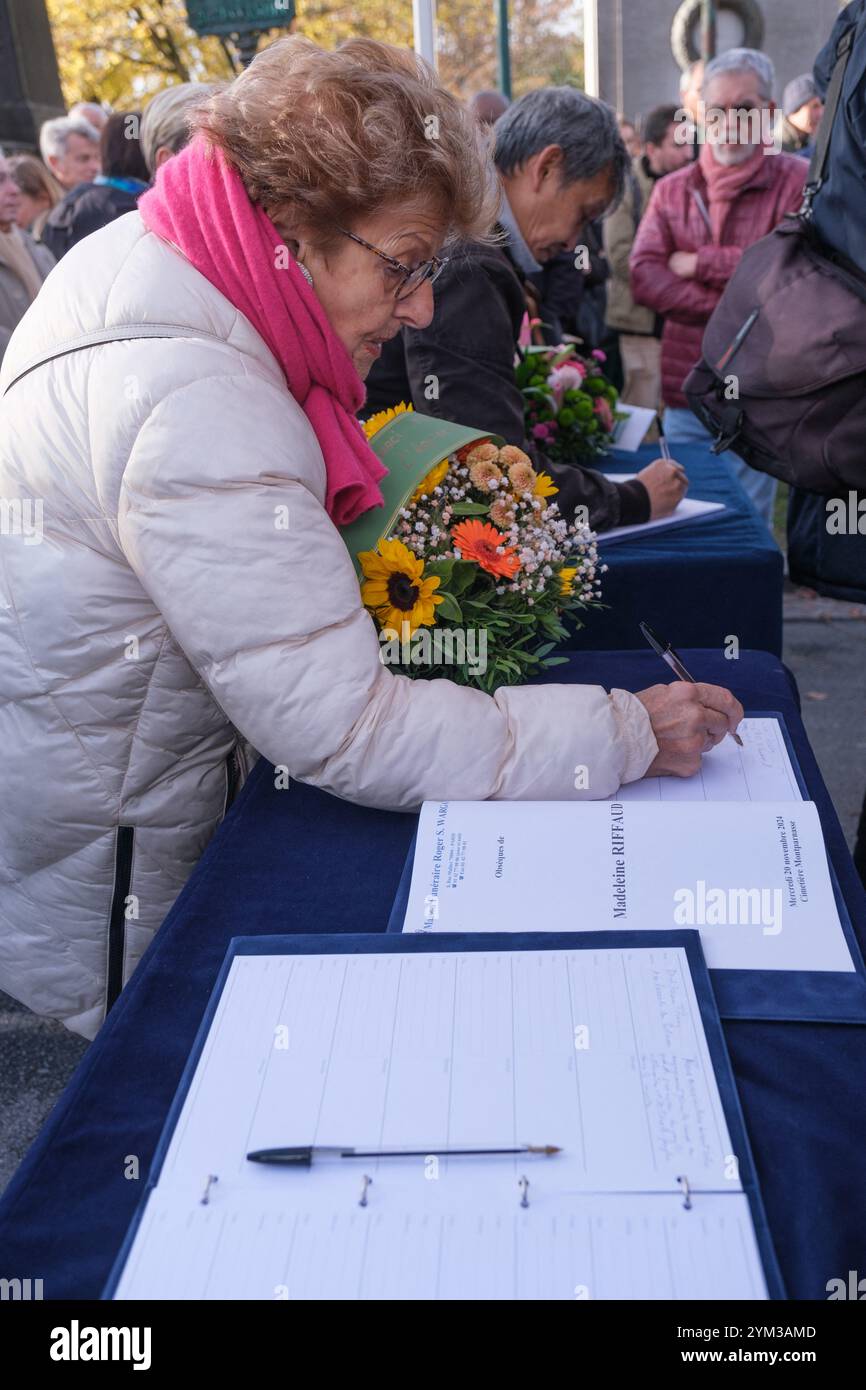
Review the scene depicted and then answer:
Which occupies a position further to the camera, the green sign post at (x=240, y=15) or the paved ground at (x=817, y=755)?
the green sign post at (x=240, y=15)

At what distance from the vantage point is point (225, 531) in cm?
125

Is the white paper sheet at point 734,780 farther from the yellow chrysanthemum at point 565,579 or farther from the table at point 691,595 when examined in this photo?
the table at point 691,595

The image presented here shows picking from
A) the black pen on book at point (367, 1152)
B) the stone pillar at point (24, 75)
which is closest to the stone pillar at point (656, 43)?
the stone pillar at point (24, 75)

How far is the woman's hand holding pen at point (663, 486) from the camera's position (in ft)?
8.54

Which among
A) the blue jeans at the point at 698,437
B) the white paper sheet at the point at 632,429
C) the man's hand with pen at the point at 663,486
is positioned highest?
the man's hand with pen at the point at 663,486

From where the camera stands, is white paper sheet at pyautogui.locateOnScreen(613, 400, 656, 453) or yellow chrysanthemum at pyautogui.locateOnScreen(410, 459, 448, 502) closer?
yellow chrysanthemum at pyautogui.locateOnScreen(410, 459, 448, 502)

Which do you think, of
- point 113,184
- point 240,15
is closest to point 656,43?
point 240,15

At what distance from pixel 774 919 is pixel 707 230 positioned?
4.40 metres

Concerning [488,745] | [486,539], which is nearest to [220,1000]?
[488,745]

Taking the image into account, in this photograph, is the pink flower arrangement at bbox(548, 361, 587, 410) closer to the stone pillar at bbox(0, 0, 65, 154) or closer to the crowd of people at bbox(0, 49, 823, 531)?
the crowd of people at bbox(0, 49, 823, 531)

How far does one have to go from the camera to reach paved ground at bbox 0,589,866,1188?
243 cm

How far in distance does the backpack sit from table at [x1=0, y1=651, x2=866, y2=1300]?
2.75 feet

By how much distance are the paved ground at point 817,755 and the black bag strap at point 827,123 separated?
75.1 inches

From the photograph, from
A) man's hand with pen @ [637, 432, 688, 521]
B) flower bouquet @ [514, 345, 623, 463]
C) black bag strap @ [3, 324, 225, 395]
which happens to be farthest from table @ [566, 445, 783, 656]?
black bag strap @ [3, 324, 225, 395]
